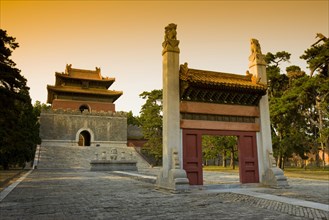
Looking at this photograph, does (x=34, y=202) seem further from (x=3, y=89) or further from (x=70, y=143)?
(x=70, y=143)

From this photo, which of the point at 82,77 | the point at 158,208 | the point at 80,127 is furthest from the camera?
the point at 82,77

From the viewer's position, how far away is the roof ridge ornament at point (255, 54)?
11446mm

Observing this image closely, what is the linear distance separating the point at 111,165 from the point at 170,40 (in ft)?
57.2

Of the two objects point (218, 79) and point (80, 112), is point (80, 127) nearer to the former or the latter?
point (80, 112)

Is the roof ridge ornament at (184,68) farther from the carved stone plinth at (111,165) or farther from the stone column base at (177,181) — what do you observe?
the carved stone plinth at (111,165)

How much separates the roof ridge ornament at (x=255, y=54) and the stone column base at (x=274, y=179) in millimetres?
4198

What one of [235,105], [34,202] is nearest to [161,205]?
[34,202]

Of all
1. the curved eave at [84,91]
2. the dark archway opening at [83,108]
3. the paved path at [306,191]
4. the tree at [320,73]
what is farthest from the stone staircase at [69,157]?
the paved path at [306,191]

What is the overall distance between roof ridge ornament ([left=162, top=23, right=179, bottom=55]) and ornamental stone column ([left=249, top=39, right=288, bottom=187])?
3.44 m

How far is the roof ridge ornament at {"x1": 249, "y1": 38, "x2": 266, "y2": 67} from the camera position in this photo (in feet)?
37.6

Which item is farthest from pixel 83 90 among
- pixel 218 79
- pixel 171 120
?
pixel 171 120

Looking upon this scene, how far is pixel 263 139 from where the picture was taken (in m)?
10.8

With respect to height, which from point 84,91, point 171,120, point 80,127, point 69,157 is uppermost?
point 84,91

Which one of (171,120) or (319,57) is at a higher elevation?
(319,57)
